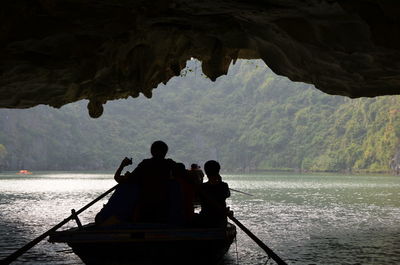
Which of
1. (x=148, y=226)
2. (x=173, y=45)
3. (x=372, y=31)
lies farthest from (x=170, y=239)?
(x=173, y=45)

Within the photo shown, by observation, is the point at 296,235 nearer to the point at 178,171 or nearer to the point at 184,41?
the point at 184,41

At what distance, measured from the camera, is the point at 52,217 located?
21.6m

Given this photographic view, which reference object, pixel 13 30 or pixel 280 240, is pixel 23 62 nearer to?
pixel 13 30

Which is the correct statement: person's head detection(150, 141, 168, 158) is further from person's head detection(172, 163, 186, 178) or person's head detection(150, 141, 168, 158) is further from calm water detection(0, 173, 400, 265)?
calm water detection(0, 173, 400, 265)

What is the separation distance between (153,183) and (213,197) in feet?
4.70

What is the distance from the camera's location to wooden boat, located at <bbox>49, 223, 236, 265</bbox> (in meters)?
9.27

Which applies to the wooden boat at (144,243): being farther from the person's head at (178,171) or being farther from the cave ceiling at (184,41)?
the cave ceiling at (184,41)

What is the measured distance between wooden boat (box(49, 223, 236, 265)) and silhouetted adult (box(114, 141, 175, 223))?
0.34 metres

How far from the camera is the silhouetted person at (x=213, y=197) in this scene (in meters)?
10.1

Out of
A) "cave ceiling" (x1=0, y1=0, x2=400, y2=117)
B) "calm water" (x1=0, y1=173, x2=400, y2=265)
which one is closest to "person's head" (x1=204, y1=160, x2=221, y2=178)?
"calm water" (x1=0, y1=173, x2=400, y2=265)

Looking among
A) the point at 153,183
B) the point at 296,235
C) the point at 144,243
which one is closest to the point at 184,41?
the point at 296,235

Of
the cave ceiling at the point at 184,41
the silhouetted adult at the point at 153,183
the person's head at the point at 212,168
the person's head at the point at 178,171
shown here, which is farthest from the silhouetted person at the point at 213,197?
the cave ceiling at the point at 184,41

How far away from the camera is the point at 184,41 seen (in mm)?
16719

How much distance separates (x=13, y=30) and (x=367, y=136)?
159 meters
